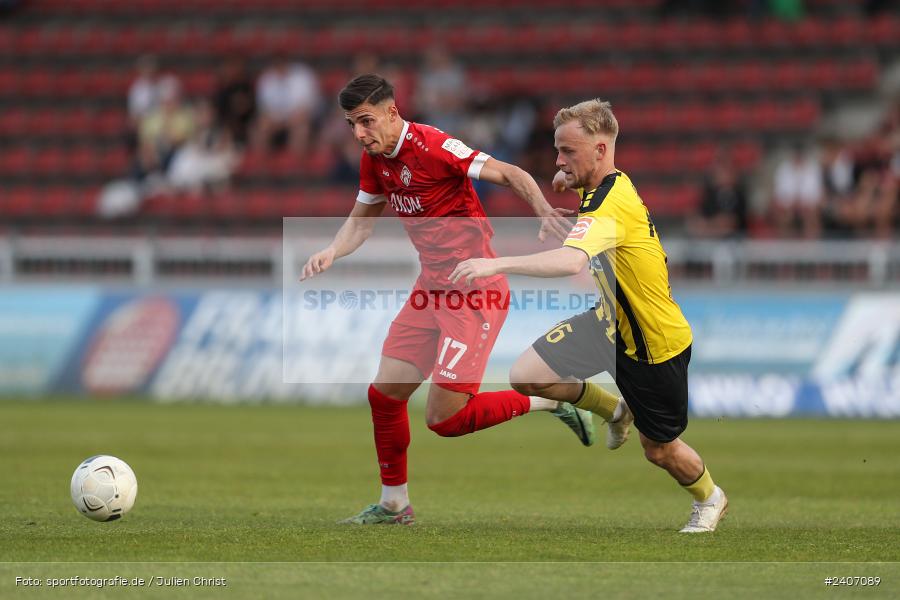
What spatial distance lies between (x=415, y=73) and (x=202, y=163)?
4.08m

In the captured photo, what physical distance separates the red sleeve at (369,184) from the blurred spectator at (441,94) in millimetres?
11840

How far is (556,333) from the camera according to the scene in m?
8.20

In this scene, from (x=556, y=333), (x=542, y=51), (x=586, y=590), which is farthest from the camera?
(x=542, y=51)

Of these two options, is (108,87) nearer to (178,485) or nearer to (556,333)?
(178,485)

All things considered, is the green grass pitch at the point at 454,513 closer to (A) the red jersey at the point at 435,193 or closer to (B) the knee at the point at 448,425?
(B) the knee at the point at 448,425

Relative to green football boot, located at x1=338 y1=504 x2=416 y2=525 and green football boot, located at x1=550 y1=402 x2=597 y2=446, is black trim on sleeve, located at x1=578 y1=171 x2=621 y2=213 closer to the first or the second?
green football boot, located at x1=550 y1=402 x2=597 y2=446

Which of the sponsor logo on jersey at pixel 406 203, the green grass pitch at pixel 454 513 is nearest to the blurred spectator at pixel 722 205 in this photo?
the green grass pitch at pixel 454 513

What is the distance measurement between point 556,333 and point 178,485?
389 cm

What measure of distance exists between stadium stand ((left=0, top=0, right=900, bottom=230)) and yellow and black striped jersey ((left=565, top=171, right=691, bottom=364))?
39.2ft

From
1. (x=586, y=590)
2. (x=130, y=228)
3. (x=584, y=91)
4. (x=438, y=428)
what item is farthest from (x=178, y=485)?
(x=584, y=91)

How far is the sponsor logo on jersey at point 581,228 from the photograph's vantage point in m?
7.37

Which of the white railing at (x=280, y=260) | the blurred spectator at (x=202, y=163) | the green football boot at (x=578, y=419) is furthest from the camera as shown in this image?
the blurred spectator at (x=202, y=163)

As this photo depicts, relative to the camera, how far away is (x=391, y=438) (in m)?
8.56

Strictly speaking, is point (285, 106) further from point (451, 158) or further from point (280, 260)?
point (451, 158)
